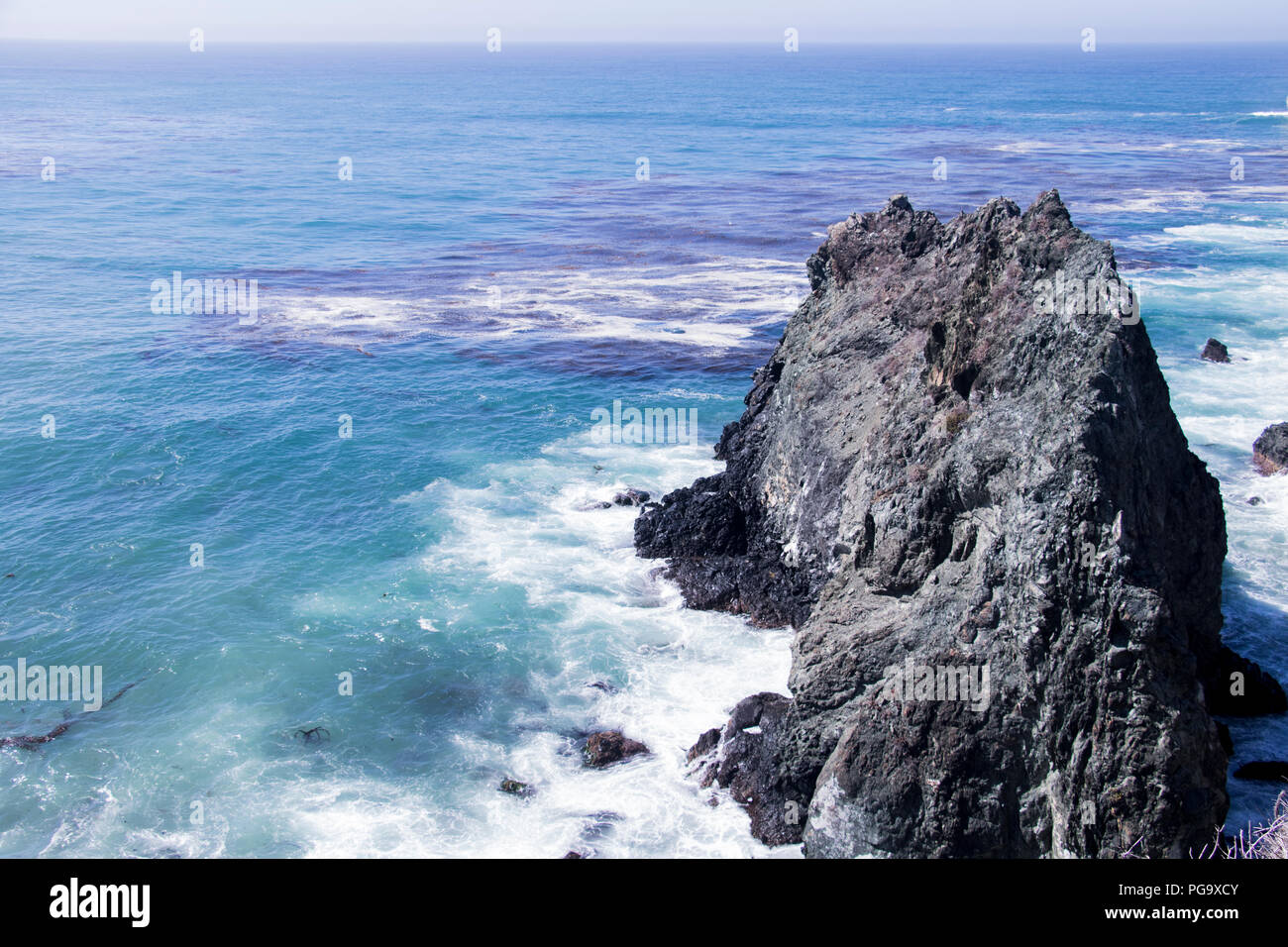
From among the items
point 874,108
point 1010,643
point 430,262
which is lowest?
point 1010,643

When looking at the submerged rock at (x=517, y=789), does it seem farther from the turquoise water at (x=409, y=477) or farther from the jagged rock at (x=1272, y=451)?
the jagged rock at (x=1272, y=451)

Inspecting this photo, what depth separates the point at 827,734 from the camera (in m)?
22.4

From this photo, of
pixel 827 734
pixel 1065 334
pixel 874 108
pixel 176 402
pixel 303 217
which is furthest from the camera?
pixel 874 108

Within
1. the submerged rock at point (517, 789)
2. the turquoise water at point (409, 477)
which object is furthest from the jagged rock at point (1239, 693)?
the submerged rock at point (517, 789)

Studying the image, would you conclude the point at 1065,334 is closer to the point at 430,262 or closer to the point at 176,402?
the point at 176,402

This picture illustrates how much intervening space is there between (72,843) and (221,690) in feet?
19.8

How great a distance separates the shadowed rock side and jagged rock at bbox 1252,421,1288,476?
57.9 feet

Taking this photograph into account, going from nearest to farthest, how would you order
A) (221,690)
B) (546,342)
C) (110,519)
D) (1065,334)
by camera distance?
(1065,334) < (221,690) < (110,519) < (546,342)

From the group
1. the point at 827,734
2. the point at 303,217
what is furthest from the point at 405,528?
the point at 303,217

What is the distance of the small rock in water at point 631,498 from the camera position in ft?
126

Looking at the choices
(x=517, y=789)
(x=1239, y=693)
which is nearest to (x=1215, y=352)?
(x=1239, y=693)

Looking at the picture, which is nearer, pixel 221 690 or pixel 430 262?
pixel 221 690

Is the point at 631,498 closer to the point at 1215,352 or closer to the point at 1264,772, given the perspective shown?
the point at 1264,772

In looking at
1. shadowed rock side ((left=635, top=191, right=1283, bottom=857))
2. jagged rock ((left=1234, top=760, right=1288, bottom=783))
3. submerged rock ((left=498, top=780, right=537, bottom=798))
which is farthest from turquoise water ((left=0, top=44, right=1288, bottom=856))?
shadowed rock side ((left=635, top=191, right=1283, bottom=857))
